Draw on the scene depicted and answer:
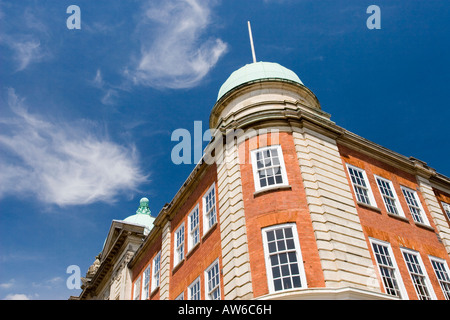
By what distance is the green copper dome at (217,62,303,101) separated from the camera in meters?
23.5

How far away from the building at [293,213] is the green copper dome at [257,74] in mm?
86

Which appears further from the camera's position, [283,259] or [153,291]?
[153,291]

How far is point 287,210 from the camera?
54.2 feet

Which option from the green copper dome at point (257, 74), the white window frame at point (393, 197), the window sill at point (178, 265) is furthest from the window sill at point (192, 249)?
the white window frame at point (393, 197)

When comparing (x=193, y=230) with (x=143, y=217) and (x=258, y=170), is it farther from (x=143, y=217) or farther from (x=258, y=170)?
(x=143, y=217)

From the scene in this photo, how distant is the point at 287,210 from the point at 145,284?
49.4 ft

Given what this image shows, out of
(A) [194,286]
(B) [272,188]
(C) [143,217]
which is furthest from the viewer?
(C) [143,217]

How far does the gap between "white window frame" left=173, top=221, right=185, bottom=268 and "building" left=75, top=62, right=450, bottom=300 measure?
6 cm

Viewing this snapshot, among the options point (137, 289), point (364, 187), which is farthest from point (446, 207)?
point (137, 289)

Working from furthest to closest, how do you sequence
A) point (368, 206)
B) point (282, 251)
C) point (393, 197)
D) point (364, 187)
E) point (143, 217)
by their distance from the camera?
point (143, 217) → point (393, 197) → point (364, 187) → point (368, 206) → point (282, 251)

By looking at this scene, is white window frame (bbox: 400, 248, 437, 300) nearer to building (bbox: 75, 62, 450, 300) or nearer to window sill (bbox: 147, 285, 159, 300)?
building (bbox: 75, 62, 450, 300)

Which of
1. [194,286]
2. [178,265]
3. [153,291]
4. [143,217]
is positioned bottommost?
[194,286]
